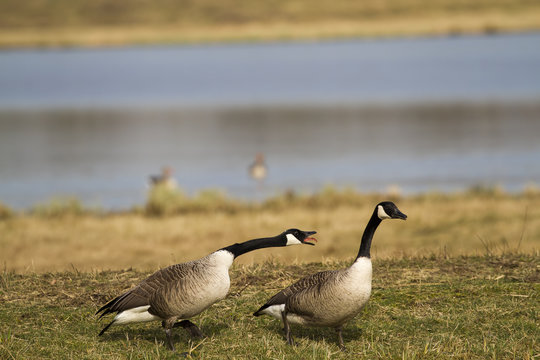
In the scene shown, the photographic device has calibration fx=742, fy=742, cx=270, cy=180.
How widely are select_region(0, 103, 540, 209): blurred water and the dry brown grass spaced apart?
6.19 meters

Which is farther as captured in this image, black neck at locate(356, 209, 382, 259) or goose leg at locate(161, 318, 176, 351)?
goose leg at locate(161, 318, 176, 351)

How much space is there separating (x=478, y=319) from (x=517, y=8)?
393ft

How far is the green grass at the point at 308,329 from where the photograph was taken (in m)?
7.91

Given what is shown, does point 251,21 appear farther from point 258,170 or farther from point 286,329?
point 286,329

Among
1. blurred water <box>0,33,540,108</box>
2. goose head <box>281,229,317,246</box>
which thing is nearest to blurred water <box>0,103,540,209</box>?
blurred water <box>0,33,540,108</box>

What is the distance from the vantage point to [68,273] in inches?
444

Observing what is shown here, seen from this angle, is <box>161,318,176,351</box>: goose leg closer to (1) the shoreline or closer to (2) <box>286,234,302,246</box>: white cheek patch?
(2) <box>286,234,302,246</box>: white cheek patch

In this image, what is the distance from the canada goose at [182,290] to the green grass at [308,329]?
1.34ft

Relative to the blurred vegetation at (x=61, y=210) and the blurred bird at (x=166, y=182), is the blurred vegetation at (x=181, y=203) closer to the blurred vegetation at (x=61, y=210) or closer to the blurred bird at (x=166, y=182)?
the blurred bird at (x=166, y=182)

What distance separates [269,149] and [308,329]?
32882 mm

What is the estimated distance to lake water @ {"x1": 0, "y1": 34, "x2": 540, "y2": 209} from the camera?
32.5 m

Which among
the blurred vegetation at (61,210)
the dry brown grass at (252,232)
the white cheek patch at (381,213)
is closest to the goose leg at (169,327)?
the white cheek patch at (381,213)

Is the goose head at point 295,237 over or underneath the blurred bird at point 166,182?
over

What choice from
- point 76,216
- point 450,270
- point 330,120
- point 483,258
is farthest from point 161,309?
point 330,120
